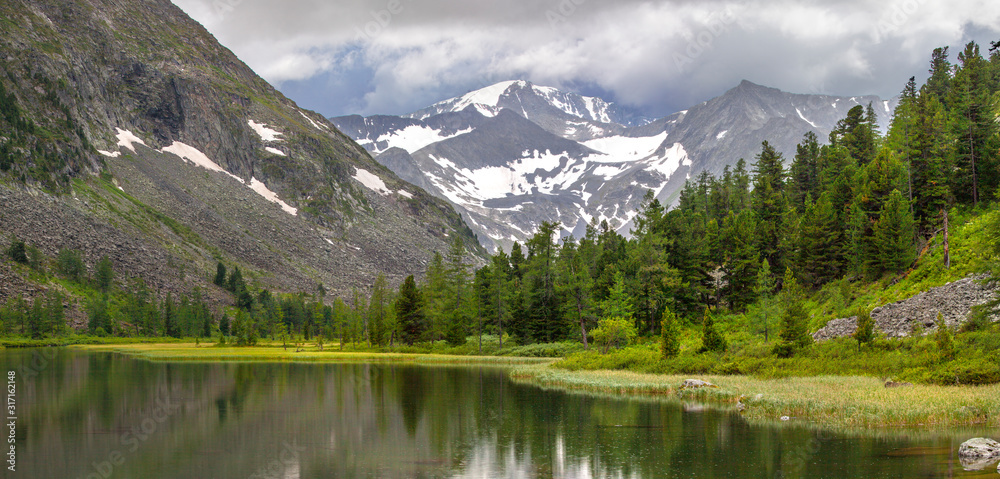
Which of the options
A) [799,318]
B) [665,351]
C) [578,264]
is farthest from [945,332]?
[578,264]

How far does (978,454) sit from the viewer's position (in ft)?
81.3

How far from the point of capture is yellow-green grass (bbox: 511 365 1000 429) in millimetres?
33375

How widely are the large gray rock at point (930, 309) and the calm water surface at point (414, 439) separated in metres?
27.5

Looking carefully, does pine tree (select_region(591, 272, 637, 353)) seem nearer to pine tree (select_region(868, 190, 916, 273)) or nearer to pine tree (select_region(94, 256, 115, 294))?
pine tree (select_region(868, 190, 916, 273))

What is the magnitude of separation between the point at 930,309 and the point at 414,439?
50.1 m

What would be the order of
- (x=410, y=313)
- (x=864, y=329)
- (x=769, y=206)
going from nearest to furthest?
(x=864, y=329) < (x=769, y=206) < (x=410, y=313)

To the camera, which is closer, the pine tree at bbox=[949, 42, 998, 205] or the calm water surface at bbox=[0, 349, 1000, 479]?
the calm water surface at bbox=[0, 349, 1000, 479]

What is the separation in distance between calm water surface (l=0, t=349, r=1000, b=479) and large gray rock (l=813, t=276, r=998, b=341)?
27.5 meters

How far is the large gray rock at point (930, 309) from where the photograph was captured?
183 feet

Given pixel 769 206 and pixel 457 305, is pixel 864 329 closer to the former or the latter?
pixel 769 206

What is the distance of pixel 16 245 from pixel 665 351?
157 metres

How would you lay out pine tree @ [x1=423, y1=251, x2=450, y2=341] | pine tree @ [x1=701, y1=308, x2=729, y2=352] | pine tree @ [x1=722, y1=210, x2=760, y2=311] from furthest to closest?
pine tree @ [x1=423, y1=251, x2=450, y2=341] < pine tree @ [x1=722, y1=210, x2=760, y2=311] < pine tree @ [x1=701, y1=308, x2=729, y2=352]

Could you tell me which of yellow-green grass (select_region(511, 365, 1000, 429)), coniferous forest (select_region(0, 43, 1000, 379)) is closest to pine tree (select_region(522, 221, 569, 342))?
coniferous forest (select_region(0, 43, 1000, 379))

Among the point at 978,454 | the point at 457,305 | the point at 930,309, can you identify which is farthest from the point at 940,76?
the point at 978,454
